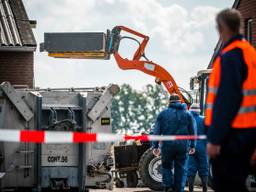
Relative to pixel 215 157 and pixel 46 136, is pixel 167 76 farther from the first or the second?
pixel 215 157

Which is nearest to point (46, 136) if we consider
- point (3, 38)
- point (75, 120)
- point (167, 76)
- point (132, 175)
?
point (75, 120)

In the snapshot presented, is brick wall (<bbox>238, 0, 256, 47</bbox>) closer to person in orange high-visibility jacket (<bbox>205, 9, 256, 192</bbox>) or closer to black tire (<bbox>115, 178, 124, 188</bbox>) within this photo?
black tire (<bbox>115, 178, 124, 188</bbox>)

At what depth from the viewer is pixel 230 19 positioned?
222 inches

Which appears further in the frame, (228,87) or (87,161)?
(87,161)

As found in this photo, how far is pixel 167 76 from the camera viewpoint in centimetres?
1762

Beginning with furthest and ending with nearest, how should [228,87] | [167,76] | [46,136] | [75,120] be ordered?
1. [167,76]
2. [75,120]
3. [46,136]
4. [228,87]

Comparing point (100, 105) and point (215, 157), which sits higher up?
point (100, 105)

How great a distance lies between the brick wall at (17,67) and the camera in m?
20.2

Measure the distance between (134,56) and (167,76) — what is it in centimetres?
119

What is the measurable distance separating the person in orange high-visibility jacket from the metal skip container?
21.7ft

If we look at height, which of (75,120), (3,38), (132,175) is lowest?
(132,175)

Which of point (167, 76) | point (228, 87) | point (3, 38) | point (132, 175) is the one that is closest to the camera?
point (228, 87)


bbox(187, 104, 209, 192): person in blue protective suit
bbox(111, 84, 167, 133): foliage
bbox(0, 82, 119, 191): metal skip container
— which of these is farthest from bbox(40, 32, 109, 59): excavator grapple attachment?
bbox(111, 84, 167, 133): foliage

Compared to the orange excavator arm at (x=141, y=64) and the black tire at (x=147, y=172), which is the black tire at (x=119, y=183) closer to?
the black tire at (x=147, y=172)
